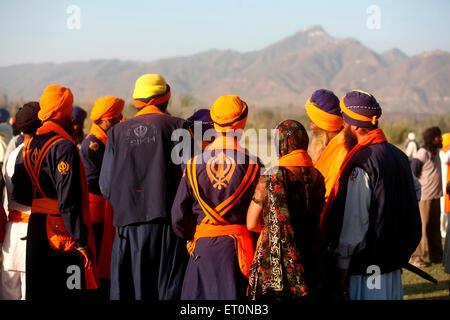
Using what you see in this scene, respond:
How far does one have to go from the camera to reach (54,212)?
4.27 meters

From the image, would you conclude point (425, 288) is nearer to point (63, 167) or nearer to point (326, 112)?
point (326, 112)

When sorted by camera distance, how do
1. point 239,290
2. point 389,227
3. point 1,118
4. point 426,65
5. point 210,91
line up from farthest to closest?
point 426,65 → point 210,91 → point 1,118 → point 239,290 → point 389,227

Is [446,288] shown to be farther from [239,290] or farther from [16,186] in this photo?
[16,186]

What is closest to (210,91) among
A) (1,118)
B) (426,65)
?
(426,65)

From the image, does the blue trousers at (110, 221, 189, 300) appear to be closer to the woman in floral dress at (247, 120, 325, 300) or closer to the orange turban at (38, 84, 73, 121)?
the woman in floral dress at (247, 120, 325, 300)

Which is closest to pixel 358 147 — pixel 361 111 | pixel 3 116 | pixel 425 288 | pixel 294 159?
pixel 361 111

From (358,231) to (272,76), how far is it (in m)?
119

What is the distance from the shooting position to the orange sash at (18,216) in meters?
4.45

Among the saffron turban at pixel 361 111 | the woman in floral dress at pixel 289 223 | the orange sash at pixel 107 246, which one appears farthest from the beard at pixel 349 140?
the orange sash at pixel 107 246

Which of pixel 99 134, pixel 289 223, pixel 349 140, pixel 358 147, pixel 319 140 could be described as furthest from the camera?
pixel 99 134

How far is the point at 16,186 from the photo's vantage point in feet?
14.4

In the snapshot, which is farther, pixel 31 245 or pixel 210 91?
pixel 210 91

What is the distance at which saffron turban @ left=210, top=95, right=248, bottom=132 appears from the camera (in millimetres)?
3932

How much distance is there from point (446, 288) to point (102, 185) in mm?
5238
